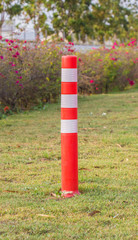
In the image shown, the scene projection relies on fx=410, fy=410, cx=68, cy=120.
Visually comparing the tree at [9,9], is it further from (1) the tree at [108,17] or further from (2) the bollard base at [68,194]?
(2) the bollard base at [68,194]

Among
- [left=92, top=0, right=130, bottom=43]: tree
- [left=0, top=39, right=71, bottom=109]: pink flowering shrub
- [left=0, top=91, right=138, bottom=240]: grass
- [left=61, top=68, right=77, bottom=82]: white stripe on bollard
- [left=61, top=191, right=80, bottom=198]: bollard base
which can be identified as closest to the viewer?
[left=0, top=91, right=138, bottom=240]: grass

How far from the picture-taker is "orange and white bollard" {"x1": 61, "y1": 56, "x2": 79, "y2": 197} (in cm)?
331

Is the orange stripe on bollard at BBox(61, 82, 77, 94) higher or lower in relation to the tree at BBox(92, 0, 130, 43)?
lower

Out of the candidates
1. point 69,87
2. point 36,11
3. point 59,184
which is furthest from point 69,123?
point 36,11

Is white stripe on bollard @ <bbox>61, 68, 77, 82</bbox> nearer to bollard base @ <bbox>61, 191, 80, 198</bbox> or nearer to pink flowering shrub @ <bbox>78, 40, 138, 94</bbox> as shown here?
→ bollard base @ <bbox>61, 191, 80, 198</bbox>

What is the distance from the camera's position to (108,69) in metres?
14.9

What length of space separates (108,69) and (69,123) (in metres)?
11.8

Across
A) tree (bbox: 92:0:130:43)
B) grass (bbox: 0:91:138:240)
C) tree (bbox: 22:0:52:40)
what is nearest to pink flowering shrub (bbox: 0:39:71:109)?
grass (bbox: 0:91:138:240)

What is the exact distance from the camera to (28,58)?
385 inches

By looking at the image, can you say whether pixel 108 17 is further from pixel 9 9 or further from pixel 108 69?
pixel 108 69

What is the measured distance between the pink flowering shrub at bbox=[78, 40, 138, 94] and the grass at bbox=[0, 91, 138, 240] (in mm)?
6137

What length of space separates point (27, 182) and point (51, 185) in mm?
301

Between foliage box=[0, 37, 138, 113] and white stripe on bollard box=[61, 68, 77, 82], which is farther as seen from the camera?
foliage box=[0, 37, 138, 113]

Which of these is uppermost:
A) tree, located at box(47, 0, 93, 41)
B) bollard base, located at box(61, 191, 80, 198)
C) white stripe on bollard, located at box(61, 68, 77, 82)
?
tree, located at box(47, 0, 93, 41)
